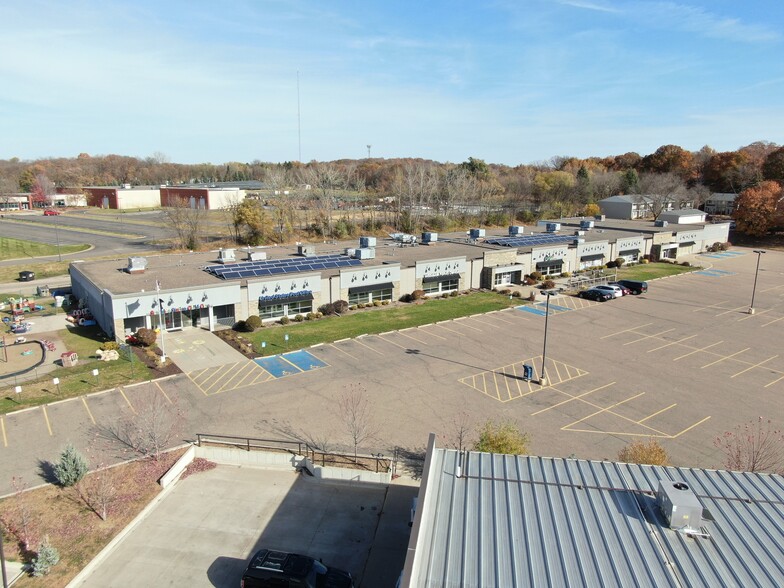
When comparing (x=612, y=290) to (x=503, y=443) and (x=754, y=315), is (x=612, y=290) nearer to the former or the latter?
(x=754, y=315)

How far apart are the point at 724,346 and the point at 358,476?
30.6 meters

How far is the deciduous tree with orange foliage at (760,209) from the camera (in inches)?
3292

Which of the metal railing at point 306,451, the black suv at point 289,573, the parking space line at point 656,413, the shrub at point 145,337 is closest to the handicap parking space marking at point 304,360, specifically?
the metal railing at point 306,451

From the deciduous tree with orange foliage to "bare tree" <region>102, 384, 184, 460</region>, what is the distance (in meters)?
94.3

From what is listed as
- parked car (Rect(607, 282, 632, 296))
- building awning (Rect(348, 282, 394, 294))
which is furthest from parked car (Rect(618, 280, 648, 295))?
building awning (Rect(348, 282, 394, 294))

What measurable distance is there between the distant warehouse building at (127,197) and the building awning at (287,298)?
105 metres

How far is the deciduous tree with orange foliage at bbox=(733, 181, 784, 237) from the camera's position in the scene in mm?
83625

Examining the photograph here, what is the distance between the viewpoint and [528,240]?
62.8 meters

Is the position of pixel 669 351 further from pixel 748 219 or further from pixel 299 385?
pixel 748 219

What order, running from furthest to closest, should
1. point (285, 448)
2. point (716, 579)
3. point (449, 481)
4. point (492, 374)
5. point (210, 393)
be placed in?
point (492, 374), point (210, 393), point (285, 448), point (449, 481), point (716, 579)

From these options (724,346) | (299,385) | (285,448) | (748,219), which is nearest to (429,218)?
(748,219)

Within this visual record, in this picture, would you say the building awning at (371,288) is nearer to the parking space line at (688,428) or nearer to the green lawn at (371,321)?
the green lawn at (371,321)

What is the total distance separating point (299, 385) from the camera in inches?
1171

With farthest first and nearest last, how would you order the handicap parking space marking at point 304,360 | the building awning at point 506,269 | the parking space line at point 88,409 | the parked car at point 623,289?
the building awning at point 506,269
the parked car at point 623,289
the handicap parking space marking at point 304,360
the parking space line at point 88,409
